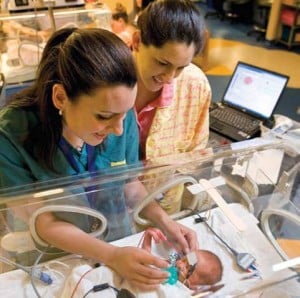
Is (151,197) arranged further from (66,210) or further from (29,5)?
(29,5)

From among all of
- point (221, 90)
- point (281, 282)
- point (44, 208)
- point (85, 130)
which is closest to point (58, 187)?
point (44, 208)

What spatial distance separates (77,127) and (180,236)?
454 mm

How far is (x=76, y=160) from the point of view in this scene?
3.37 ft

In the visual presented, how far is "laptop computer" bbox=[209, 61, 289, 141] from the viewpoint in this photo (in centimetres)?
186

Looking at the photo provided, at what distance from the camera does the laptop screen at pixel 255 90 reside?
1.94m

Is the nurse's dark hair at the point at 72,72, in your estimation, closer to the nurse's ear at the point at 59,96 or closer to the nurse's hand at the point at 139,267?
the nurse's ear at the point at 59,96

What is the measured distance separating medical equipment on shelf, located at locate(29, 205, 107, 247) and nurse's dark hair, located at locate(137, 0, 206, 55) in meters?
0.52

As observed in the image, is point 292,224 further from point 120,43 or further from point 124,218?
point 120,43

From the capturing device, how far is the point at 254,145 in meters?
1.33

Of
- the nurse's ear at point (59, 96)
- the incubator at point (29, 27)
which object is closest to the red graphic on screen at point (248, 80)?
the incubator at point (29, 27)

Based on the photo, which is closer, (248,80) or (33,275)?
(33,275)

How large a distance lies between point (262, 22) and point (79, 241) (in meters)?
5.47

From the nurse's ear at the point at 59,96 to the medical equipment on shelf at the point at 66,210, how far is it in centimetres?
28

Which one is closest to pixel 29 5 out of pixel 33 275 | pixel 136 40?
pixel 136 40
